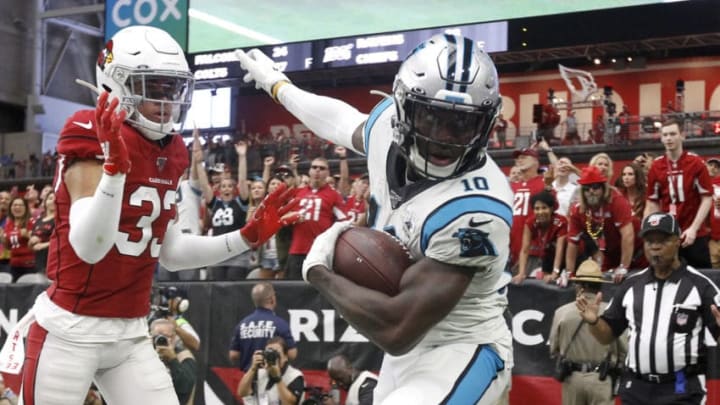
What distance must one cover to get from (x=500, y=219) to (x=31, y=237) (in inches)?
345

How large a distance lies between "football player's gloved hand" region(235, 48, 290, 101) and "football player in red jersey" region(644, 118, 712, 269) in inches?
172

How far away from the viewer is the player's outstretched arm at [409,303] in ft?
10.6

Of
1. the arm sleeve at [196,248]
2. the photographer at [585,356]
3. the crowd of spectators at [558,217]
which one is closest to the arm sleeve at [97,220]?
the arm sleeve at [196,248]

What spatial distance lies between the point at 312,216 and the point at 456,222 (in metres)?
6.64

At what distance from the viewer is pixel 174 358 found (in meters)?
7.52

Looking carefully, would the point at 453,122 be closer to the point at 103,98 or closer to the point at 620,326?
the point at 103,98

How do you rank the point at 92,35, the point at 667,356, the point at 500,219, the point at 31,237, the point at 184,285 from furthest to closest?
the point at 92,35 → the point at 31,237 → the point at 184,285 → the point at 667,356 → the point at 500,219

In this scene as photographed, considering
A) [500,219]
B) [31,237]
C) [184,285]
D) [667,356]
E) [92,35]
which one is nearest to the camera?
[500,219]

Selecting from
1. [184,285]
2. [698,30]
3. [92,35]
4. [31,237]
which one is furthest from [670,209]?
[92,35]

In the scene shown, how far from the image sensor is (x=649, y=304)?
6.23 metres

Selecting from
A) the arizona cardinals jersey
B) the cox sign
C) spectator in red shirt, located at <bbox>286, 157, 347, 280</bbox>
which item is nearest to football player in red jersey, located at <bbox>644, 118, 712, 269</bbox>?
the arizona cardinals jersey

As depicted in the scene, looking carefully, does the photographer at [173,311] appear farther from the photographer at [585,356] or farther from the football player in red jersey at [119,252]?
the football player in red jersey at [119,252]

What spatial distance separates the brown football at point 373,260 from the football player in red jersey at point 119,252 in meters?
1.18

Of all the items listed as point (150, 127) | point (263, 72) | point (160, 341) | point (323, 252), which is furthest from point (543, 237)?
point (323, 252)
